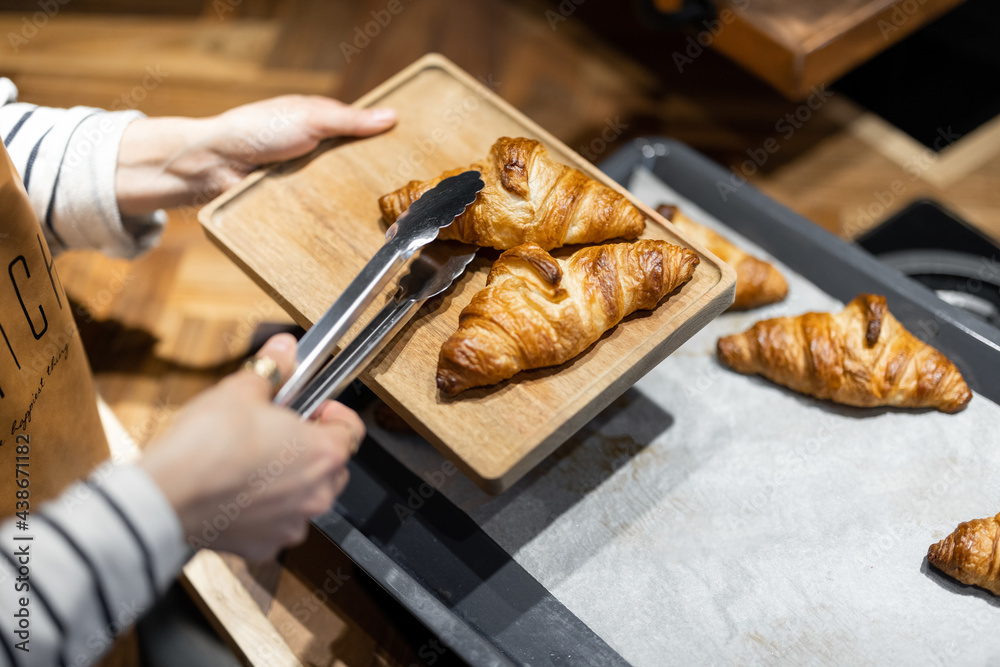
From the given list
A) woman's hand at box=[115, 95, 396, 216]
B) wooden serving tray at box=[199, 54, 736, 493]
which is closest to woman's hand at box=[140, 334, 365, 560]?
wooden serving tray at box=[199, 54, 736, 493]

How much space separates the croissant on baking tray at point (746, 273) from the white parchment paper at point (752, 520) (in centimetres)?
13

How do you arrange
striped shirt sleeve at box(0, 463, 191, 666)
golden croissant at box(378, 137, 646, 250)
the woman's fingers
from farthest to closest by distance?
golden croissant at box(378, 137, 646, 250) < the woman's fingers < striped shirt sleeve at box(0, 463, 191, 666)

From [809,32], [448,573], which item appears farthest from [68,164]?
[809,32]

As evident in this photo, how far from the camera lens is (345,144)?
128cm

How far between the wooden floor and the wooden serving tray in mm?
466

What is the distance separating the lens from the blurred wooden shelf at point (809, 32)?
1.58 meters

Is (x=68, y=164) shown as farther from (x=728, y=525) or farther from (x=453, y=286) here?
(x=728, y=525)

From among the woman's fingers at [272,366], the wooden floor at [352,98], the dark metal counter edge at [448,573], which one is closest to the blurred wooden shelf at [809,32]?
the wooden floor at [352,98]

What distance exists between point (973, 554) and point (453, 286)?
777 mm

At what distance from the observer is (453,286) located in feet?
3.70

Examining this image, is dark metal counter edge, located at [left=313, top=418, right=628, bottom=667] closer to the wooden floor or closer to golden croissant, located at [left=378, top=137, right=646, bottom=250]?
golden croissant, located at [left=378, top=137, right=646, bottom=250]

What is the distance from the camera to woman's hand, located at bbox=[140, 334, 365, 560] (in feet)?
2.43

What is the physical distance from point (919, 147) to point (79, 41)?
2150 mm

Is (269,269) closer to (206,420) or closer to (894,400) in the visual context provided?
(206,420)
